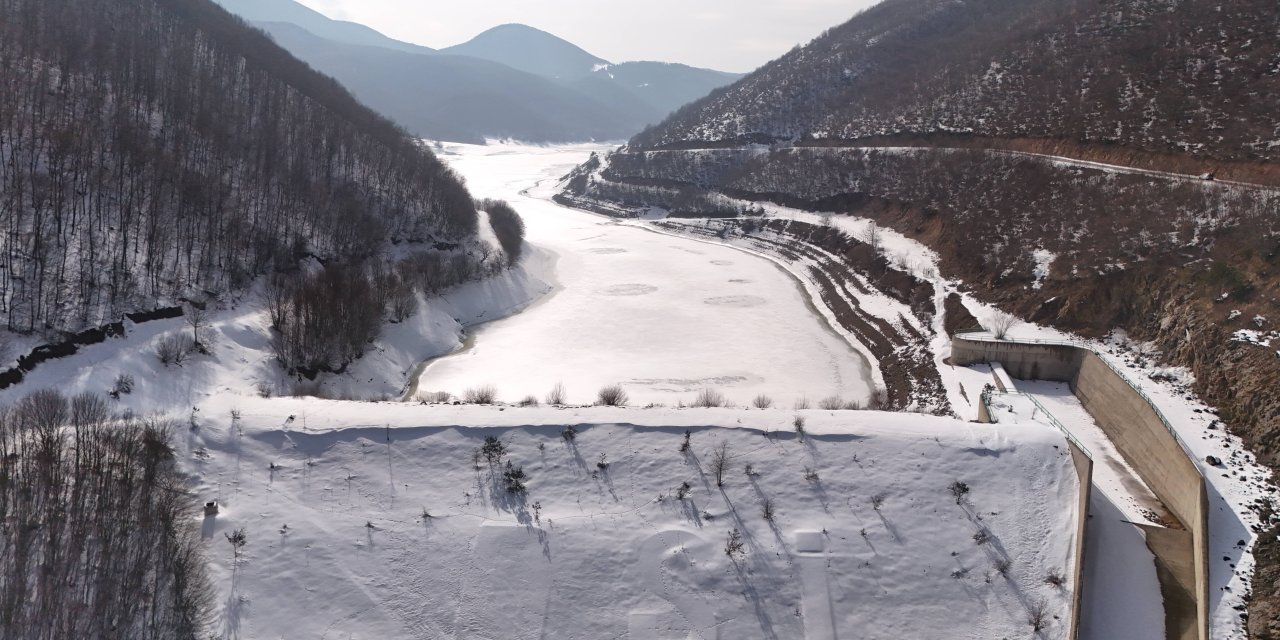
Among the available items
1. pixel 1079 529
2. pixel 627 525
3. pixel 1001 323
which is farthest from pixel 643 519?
pixel 1001 323

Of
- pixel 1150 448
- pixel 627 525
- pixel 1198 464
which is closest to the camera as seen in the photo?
pixel 627 525

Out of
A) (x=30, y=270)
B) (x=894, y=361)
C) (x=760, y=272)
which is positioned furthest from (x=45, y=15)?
(x=894, y=361)

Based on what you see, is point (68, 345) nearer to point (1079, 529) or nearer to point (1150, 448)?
point (1079, 529)

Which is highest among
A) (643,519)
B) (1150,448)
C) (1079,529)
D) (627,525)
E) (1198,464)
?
(1198,464)

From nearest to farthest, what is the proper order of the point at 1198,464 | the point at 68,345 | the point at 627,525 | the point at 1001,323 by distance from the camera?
the point at 627,525, the point at 1198,464, the point at 68,345, the point at 1001,323

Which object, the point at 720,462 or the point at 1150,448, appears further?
the point at 1150,448

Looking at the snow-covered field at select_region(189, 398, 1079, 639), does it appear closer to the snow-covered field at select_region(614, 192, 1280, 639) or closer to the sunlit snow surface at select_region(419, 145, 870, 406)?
the snow-covered field at select_region(614, 192, 1280, 639)
